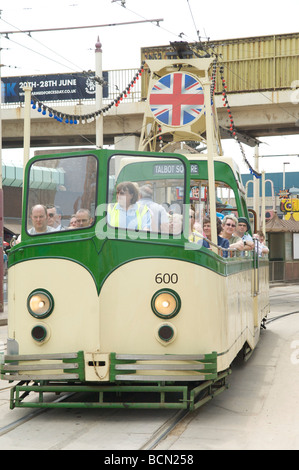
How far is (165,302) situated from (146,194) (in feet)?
3.63

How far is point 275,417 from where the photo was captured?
770cm

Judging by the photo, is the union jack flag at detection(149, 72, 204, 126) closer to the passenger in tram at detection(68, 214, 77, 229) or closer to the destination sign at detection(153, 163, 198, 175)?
the destination sign at detection(153, 163, 198, 175)

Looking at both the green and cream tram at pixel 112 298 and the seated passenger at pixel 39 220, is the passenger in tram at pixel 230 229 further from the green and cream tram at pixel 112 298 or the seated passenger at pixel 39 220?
the seated passenger at pixel 39 220

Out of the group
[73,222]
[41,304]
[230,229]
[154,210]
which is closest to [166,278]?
[154,210]

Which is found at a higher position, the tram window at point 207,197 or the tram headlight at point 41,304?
the tram window at point 207,197

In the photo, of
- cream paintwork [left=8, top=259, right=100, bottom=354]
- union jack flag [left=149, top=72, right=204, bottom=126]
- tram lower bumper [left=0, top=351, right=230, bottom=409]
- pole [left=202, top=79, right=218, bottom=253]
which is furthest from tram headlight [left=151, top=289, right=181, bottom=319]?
union jack flag [left=149, top=72, right=204, bottom=126]

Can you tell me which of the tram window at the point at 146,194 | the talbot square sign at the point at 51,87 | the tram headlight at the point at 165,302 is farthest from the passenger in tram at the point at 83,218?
the talbot square sign at the point at 51,87

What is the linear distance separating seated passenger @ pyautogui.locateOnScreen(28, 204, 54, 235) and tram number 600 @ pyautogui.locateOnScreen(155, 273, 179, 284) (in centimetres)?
114

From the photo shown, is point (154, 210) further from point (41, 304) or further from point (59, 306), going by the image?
point (41, 304)

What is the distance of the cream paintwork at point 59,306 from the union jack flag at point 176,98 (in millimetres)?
4675

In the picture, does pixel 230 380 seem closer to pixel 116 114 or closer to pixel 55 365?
pixel 55 365

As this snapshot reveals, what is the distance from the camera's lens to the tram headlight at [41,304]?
24.1ft

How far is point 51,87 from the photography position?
36594 millimetres

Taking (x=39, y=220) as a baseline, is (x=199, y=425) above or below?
below
